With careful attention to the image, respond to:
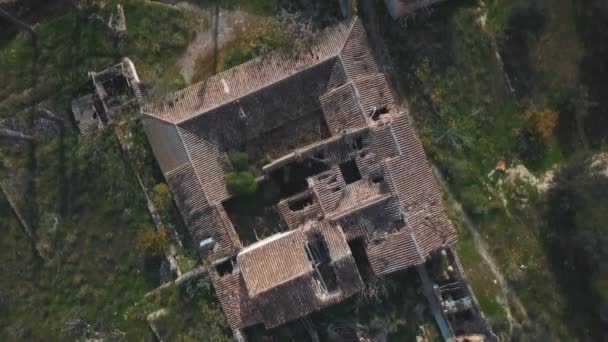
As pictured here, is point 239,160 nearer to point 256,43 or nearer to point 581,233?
point 256,43

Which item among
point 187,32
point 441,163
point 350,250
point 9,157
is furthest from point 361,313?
point 9,157

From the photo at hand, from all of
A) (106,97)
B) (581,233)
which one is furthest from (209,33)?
(581,233)

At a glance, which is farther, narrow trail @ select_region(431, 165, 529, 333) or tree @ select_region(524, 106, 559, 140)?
narrow trail @ select_region(431, 165, 529, 333)

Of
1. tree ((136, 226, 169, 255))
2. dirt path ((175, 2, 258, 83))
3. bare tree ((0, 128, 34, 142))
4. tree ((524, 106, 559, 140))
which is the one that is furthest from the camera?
dirt path ((175, 2, 258, 83))

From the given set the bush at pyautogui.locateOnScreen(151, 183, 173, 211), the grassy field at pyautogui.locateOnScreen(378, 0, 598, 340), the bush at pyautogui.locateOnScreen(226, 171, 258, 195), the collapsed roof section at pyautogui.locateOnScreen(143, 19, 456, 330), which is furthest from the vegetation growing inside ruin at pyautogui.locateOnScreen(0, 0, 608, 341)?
the collapsed roof section at pyautogui.locateOnScreen(143, 19, 456, 330)

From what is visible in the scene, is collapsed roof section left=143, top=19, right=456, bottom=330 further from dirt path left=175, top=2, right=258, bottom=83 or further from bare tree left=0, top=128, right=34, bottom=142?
bare tree left=0, top=128, right=34, bottom=142

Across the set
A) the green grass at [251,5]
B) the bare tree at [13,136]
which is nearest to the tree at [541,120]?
the green grass at [251,5]

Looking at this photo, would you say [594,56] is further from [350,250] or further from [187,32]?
[187,32]
